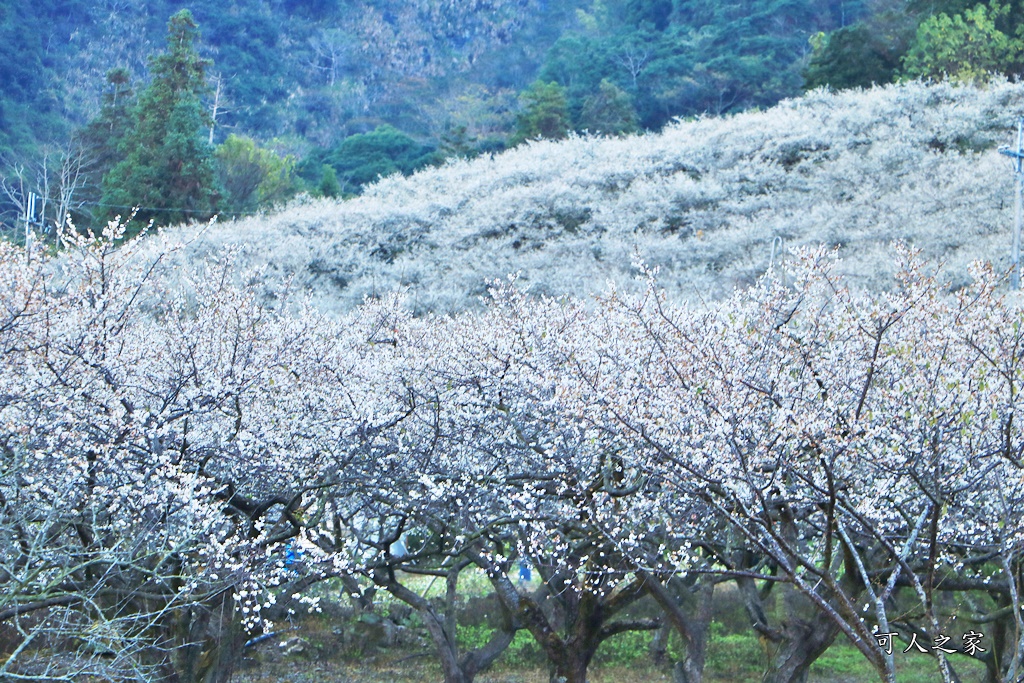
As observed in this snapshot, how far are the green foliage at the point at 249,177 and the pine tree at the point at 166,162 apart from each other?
3616mm

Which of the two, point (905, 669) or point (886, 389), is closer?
point (886, 389)

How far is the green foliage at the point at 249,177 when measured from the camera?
34.7 metres

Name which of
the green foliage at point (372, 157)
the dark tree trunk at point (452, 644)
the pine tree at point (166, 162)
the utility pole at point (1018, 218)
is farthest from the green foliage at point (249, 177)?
the dark tree trunk at point (452, 644)

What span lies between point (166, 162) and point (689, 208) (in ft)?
48.0

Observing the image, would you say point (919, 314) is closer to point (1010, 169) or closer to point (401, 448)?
point (401, 448)

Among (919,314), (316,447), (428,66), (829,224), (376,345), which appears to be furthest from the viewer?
(428,66)

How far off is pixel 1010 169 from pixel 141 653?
2332 centimetres

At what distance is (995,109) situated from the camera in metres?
28.4

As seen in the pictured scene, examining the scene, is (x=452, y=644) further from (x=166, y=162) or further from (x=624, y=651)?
(x=166, y=162)

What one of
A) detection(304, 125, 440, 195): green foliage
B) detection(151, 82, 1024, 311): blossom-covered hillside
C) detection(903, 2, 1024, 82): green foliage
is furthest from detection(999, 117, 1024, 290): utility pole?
detection(304, 125, 440, 195): green foliage

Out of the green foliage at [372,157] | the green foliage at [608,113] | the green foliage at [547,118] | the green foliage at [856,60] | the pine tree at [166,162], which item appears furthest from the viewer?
the green foliage at [372,157]

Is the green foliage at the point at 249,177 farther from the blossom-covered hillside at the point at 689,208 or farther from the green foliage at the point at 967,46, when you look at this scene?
the green foliage at the point at 967,46

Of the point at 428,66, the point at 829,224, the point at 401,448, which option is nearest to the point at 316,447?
the point at 401,448

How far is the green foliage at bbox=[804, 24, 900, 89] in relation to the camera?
3325cm
